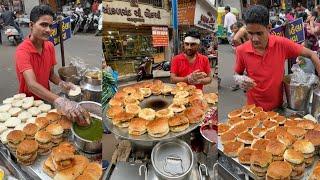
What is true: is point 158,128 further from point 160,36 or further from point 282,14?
point 282,14

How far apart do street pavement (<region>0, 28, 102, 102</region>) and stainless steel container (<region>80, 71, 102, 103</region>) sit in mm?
85

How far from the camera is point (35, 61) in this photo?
1761mm

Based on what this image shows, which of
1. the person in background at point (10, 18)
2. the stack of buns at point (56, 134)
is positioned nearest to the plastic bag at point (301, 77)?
the stack of buns at point (56, 134)

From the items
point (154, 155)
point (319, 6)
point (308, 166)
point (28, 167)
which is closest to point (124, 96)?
point (154, 155)

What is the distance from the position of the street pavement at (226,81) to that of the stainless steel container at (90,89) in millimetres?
507

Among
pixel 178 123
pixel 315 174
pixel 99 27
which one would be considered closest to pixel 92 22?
pixel 99 27

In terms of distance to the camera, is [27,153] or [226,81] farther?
[27,153]

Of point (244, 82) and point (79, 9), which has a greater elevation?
point (79, 9)

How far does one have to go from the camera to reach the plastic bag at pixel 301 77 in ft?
5.02

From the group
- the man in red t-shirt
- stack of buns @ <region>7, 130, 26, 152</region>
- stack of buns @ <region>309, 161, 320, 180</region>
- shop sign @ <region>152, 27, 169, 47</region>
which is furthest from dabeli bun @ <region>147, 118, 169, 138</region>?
stack of buns @ <region>7, 130, 26, 152</region>

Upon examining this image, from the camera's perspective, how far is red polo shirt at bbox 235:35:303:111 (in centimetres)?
140

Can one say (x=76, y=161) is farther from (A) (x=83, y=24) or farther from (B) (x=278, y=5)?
Answer: (B) (x=278, y=5)

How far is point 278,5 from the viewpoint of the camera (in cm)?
131

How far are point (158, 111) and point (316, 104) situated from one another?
2.83ft
